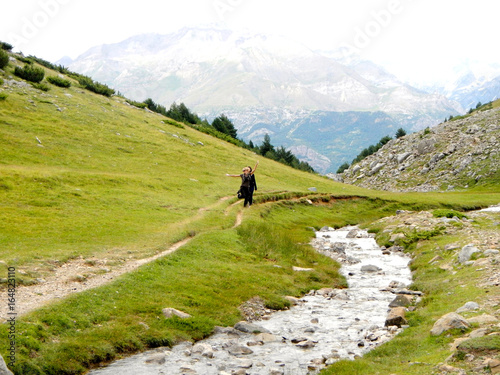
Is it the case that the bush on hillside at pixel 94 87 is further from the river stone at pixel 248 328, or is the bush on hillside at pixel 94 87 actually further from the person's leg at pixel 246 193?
the river stone at pixel 248 328

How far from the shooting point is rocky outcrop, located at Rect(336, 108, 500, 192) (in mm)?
98938

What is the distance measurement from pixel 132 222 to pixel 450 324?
23065 millimetres

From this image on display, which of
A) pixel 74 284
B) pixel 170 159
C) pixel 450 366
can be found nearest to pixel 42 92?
pixel 170 159

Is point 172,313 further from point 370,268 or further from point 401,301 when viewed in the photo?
point 370,268

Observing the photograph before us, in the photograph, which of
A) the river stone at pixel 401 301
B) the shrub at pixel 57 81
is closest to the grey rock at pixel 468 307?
the river stone at pixel 401 301

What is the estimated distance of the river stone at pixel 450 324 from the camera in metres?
14.9

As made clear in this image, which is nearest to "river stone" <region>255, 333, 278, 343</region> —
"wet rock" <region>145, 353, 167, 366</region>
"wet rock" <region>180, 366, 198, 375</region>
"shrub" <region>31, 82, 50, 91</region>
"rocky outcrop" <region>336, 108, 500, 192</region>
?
"wet rock" <region>180, 366, 198, 375</region>

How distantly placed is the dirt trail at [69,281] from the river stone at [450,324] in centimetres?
1344

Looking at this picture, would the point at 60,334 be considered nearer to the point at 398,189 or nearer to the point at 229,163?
the point at 229,163

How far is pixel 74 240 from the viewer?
992 inches

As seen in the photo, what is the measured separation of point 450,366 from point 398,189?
96.1 meters

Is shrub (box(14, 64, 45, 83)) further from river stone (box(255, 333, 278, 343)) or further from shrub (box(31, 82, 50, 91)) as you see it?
river stone (box(255, 333, 278, 343))

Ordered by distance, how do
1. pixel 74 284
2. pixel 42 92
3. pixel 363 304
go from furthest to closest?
pixel 42 92 < pixel 363 304 < pixel 74 284

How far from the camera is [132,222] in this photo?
105 ft
